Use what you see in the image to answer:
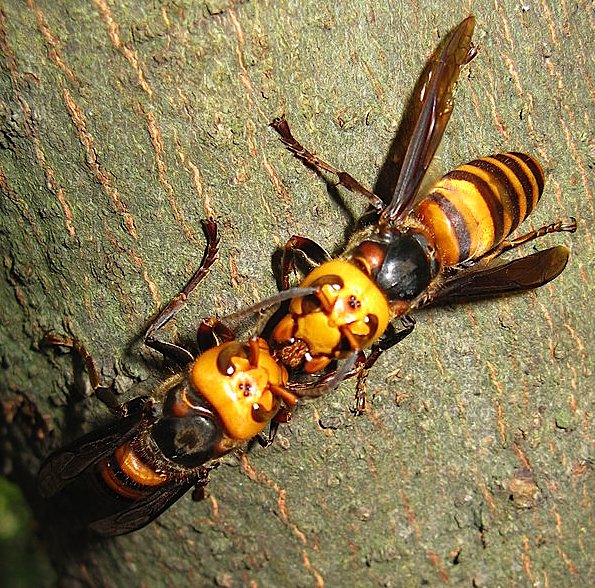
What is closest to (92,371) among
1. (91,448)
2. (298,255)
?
(91,448)

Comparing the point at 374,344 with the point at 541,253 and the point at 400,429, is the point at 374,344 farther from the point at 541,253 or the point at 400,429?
the point at 541,253

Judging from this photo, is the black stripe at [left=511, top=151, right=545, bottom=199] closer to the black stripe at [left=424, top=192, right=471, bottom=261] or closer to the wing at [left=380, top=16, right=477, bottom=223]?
the wing at [left=380, top=16, right=477, bottom=223]

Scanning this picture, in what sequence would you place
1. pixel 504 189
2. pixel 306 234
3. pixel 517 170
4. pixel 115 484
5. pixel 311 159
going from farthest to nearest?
pixel 115 484 < pixel 504 189 < pixel 517 170 < pixel 306 234 < pixel 311 159

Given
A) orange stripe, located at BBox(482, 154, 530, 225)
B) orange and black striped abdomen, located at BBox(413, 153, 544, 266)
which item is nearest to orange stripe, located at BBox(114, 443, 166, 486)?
orange and black striped abdomen, located at BBox(413, 153, 544, 266)

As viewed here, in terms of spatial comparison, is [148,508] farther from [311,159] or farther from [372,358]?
[311,159]

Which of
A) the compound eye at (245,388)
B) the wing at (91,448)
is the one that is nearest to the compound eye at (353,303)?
the compound eye at (245,388)

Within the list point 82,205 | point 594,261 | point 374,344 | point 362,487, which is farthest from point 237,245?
point 594,261
